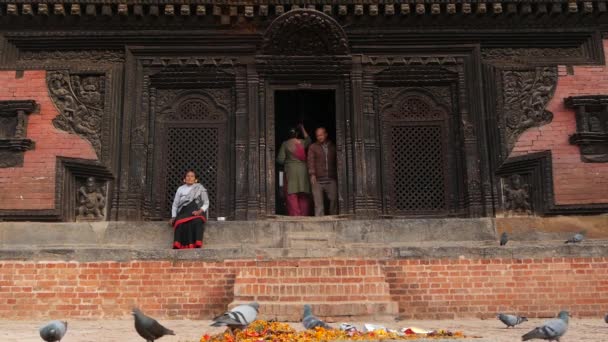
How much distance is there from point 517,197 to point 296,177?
13.9 ft

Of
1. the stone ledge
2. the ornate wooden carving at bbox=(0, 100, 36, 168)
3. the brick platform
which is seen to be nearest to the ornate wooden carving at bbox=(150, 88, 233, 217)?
the ornate wooden carving at bbox=(0, 100, 36, 168)

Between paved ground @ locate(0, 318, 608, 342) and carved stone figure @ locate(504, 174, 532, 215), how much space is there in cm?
295

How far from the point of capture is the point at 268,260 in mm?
9398

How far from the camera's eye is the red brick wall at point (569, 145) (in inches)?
455

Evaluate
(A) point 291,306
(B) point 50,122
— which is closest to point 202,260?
(A) point 291,306

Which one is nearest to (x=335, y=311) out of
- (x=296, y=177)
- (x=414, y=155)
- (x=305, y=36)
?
(x=296, y=177)

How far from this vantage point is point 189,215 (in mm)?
10828

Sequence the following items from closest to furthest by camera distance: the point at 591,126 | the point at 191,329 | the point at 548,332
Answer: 1. the point at 548,332
2. the point at 191,329
3. the point at 591,126

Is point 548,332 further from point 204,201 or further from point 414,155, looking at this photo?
point 414,155

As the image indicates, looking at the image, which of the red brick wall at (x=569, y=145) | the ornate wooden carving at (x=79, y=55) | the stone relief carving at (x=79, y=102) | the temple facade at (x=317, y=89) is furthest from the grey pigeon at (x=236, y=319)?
the ornate wooden carving at (x=79, y=55)

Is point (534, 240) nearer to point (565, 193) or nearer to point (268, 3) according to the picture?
point (565, 193)

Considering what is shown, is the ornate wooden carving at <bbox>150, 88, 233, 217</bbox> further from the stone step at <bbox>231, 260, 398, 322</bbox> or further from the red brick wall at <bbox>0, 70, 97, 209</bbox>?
the stone step at <bbox>231, 260, 398, 322</bbox>

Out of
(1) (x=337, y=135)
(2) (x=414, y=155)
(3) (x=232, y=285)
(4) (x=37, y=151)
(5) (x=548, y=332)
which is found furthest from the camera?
(2) (x=414, y=155)

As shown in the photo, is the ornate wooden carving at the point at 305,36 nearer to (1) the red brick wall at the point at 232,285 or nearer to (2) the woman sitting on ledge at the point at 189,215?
(2) the woman sitting on ledge at the point at 189,215
